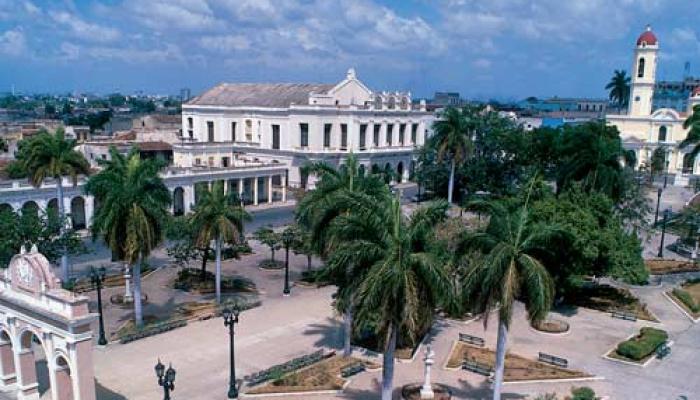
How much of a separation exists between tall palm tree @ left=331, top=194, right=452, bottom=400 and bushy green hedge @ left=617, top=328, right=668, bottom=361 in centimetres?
1430

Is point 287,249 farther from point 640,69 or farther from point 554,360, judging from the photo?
point 640,69

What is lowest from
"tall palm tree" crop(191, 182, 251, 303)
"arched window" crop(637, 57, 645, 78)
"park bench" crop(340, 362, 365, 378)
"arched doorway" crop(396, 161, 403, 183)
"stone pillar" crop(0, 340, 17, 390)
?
"park bench" crop(340, 362, 365, 378)

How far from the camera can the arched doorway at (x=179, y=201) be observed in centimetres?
5781

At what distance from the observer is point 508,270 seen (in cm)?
1841

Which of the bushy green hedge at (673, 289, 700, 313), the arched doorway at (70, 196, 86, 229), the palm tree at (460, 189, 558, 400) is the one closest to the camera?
the palm tree at (460, 189, 558, 400)

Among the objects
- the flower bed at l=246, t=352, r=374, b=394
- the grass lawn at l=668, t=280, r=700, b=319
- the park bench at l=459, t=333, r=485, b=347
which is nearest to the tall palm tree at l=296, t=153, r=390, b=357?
the flower bed at l=246, t=352, r=374, b=394

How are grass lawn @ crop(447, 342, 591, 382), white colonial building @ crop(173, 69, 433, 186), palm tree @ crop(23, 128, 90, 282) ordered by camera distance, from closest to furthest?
grass lawn @ crop(447, 342, 591, 382), palm tree @ crop(23, 128, 90, 282), white colonial building @ crop(173, 69, 433, 186)

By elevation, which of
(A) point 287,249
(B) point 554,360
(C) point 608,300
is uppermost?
(A) point 287,249

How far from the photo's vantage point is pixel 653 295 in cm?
3753

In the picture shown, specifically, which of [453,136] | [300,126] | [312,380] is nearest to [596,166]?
[453,136]

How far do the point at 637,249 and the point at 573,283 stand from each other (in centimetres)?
458

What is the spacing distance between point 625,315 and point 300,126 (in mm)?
47116

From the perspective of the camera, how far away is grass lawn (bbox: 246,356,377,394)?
23391 mm

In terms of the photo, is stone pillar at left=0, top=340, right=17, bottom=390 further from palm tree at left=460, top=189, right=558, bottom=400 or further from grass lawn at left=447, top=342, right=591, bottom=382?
grass lawn at left=447, top=342, right=591, bottom=382
